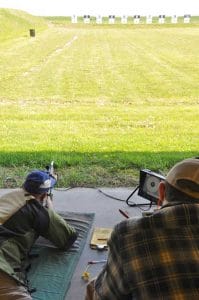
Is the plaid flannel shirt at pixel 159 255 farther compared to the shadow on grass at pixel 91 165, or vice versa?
the shadow on grass at pixel 91 165

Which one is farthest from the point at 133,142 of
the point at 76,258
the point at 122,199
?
the point at 76,258

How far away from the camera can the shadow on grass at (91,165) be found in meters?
5.16

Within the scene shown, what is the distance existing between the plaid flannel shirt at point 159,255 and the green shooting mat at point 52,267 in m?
1.38

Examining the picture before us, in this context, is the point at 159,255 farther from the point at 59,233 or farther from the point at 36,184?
the point at 59,233

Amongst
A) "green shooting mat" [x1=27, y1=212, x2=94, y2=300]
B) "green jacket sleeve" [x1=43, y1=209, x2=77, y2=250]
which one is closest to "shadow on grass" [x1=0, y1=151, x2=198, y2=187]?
"green shooting mat" [x1=27, y1=212, x2=94, y2=300]

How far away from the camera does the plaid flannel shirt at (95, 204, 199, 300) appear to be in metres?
1.62

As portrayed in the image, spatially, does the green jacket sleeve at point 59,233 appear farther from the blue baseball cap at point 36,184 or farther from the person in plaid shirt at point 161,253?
the person in plaid shirt at point 161,253

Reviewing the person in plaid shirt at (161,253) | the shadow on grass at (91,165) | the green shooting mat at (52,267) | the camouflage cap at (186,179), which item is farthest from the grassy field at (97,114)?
the person in plaid shirt at (161,253)

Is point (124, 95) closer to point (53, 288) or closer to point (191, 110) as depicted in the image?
point (191, 110)

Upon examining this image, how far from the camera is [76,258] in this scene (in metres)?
3.45

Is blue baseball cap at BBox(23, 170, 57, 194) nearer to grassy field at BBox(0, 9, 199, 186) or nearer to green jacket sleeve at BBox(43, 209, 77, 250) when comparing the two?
green jacket sleeve at BBox(43, 209, 77, 250)

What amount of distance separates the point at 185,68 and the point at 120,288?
605 inches

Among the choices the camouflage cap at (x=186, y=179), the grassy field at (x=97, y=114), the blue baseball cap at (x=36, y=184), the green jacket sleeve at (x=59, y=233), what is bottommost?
the grassy field at (x=97, y=114)

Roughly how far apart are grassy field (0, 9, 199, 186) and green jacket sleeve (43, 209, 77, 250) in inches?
61.3
